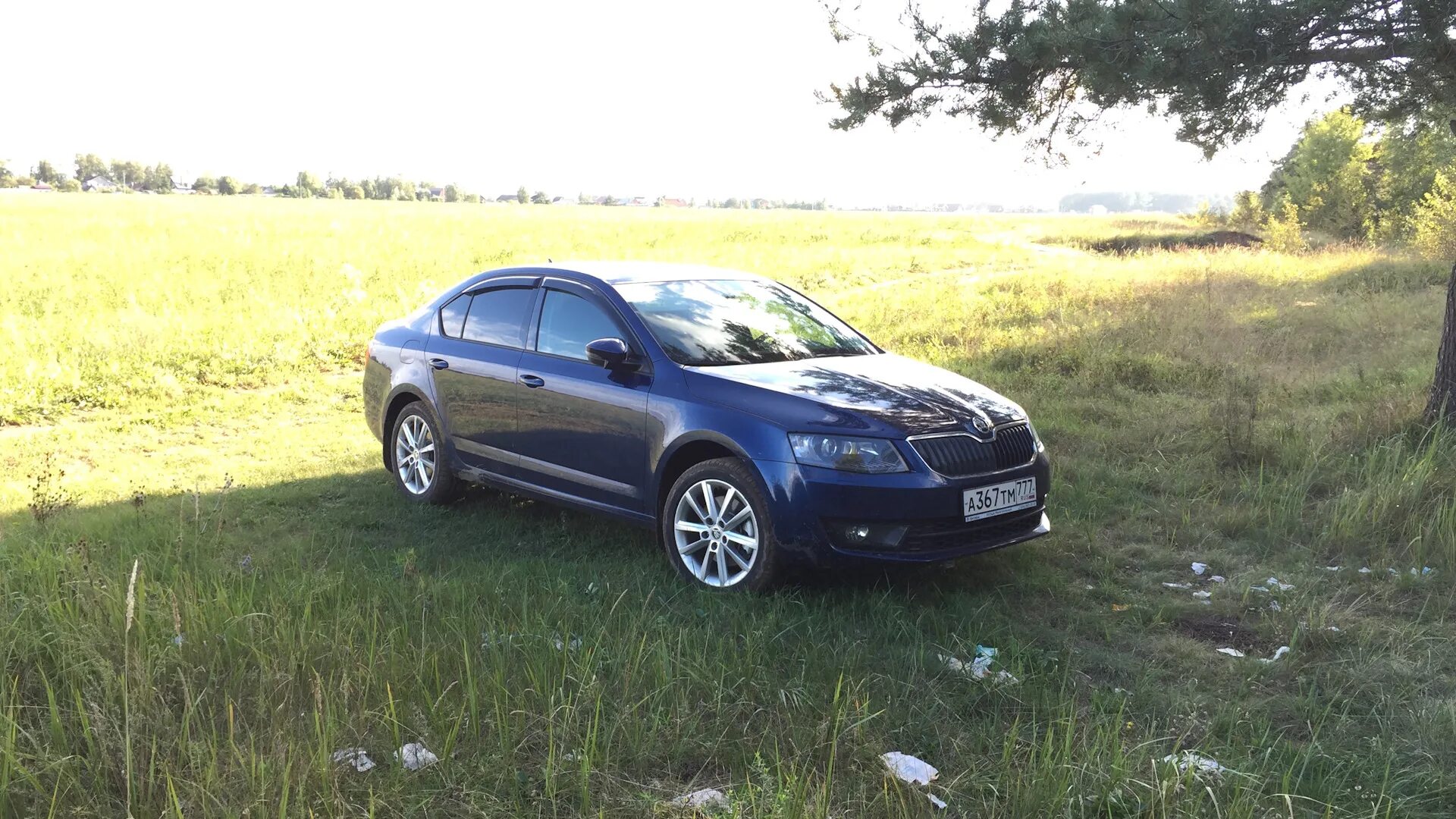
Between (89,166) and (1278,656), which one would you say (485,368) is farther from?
(89,166)

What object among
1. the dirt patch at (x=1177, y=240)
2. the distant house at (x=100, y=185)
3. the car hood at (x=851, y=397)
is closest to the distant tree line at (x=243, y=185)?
the distant house at (x=100, y=185)

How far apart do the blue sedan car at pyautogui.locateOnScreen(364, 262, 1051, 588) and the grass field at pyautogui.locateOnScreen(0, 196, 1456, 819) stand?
0.97ft

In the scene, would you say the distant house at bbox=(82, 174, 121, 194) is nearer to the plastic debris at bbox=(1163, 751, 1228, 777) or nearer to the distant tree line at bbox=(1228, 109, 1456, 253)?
the distant tree line at bbox=(1228, 109, 1456, 253)

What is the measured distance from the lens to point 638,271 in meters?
6.08

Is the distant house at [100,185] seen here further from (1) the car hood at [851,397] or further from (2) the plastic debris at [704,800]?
(2) the plastic debris at [704,800]

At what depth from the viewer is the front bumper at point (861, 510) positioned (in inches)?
177

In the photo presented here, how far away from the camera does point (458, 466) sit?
6.37 meters

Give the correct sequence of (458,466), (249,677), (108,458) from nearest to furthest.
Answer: (249,677) < (458,466) < (108,458)

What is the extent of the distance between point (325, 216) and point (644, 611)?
41.5 m

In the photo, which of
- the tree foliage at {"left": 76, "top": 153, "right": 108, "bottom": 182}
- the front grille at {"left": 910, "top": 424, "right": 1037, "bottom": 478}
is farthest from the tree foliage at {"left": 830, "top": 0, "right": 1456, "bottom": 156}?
the tree foliage at {"left": 76, "top": 153, "right": 108, "bottom": 182}

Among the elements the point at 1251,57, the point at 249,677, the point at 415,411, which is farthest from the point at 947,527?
the point at 1251,57

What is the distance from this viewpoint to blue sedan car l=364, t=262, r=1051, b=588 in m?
4.57

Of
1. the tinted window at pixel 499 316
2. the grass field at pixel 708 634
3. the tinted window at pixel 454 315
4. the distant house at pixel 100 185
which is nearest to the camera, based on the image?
the grass field at pixel 708 634

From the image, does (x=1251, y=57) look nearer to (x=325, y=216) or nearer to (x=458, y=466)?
(x=458, y=466)
